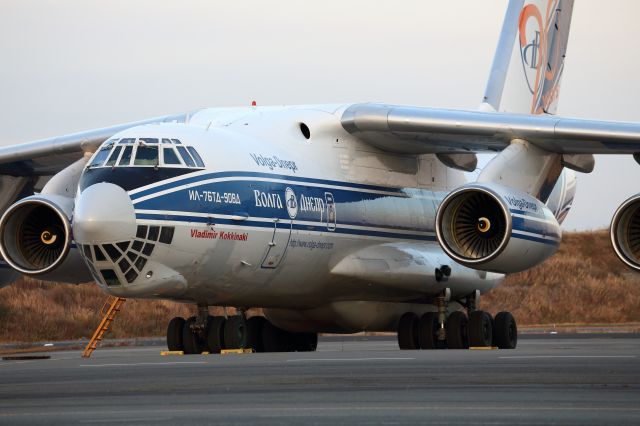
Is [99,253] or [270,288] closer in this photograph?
[99,253]

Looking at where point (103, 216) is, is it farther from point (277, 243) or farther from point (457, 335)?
point (457, 335)

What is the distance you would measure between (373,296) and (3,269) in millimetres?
5708

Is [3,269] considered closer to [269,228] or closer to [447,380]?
[269,228]

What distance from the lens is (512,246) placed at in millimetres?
15609

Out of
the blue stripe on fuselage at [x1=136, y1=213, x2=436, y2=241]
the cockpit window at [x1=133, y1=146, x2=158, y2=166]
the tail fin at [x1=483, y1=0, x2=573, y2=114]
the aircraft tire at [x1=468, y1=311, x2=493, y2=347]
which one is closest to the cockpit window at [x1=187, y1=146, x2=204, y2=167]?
the cockpit window at [x1=133, y1=146, x2=158, y2=166]

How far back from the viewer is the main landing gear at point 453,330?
18016mm

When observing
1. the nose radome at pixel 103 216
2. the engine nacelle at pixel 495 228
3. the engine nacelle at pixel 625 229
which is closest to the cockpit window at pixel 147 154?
the nose radome at pixel 103 216

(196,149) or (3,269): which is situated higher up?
(196,149)

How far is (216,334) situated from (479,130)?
4331mm

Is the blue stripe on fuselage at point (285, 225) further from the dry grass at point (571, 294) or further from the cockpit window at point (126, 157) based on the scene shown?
the dry grass at point (571, 294)

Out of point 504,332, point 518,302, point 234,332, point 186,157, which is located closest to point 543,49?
point 504,332

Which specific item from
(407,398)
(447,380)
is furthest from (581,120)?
(407,398)

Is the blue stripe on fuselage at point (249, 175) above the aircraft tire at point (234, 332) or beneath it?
above

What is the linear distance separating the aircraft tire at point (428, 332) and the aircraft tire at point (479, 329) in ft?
1.76
